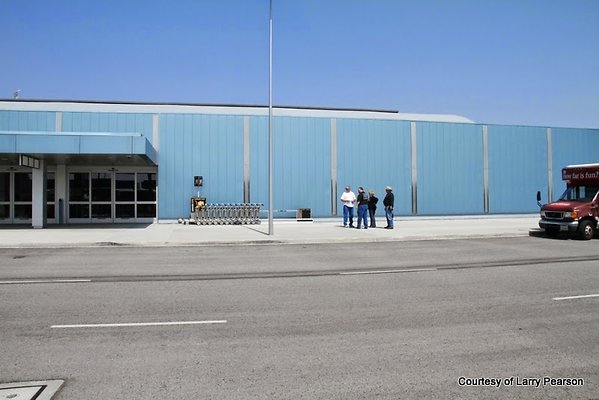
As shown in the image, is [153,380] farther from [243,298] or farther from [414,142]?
[414,142]

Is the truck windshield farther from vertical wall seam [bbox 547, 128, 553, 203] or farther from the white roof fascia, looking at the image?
vertical wall seam [bbox 547, 128, 553, 203]

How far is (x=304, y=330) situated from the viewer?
5.29m

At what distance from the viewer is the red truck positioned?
15719 millimetres

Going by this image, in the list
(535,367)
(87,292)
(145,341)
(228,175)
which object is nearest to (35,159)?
(228,175)

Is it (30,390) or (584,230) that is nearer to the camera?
(30,390)

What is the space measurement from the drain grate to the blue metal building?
16.5 metres

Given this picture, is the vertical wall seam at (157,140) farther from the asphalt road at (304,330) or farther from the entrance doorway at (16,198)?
the asphalt road at (304,330)

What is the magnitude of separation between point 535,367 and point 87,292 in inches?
258

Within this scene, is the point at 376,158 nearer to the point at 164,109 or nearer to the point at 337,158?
the point at 337,158

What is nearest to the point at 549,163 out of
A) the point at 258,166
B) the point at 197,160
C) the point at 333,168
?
the point at 333,168

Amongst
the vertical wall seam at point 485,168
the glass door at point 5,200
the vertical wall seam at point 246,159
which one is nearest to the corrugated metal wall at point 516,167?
the vertical wall seam at point 485,168

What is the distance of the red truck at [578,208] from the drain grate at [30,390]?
54.6 ft

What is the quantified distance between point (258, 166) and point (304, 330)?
18630 millimetres

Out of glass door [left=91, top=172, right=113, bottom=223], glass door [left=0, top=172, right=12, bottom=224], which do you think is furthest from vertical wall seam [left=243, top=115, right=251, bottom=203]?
glass door [left=0, top=172, right=12, bottom=224]
